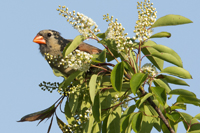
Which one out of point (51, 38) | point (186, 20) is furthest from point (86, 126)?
point (51, 38)

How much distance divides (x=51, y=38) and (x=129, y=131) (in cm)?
199

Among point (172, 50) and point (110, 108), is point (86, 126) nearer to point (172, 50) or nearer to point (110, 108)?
point (110, 108)

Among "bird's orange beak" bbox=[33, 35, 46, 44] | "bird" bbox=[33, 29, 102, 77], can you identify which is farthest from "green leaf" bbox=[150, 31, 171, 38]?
"bird's orange beak" bbox=[33, 35, 46, 44]

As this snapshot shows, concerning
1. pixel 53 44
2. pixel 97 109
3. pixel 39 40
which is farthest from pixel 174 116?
pixel 39 40

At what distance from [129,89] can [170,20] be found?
2.18 feet

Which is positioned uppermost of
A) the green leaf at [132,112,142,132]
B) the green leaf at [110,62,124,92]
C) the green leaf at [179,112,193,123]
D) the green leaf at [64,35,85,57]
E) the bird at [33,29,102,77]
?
the bird at [33,29,102,77]

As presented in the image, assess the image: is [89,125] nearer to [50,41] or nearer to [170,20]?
[170,20]

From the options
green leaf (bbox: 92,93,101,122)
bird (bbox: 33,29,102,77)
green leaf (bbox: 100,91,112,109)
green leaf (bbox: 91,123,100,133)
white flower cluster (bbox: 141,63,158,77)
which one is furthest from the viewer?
bird (bbox: 33,29,102,77)

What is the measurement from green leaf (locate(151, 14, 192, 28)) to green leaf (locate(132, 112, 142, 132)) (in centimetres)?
71

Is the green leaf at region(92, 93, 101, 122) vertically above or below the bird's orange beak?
below

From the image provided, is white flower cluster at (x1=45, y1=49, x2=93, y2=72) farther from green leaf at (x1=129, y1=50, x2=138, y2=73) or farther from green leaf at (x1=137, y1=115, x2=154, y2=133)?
green leaf at (x1=137, y1=115, x2=154, y2=133)

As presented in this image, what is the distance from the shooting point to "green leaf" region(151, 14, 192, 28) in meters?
2.19

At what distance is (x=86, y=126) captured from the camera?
2346 millimetres

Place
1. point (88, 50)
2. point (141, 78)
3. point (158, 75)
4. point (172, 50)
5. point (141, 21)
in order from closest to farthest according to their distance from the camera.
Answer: point (141, 78)
point (141, 21)
point (172, 50)
point (158, 75)
point (88, 50)
